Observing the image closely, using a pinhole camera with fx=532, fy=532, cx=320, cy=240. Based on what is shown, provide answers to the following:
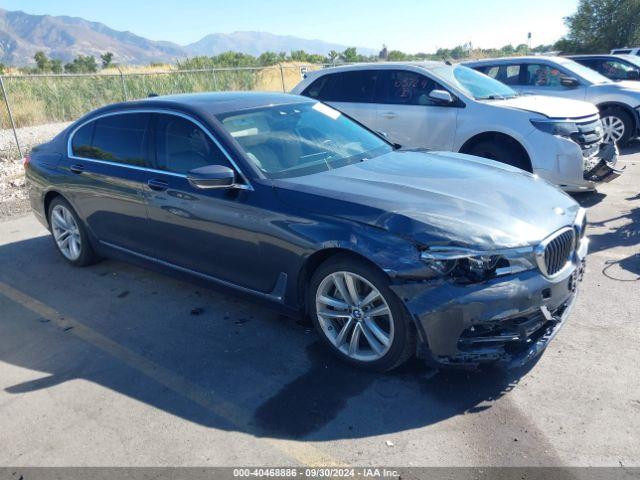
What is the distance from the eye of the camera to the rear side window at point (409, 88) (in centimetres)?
748

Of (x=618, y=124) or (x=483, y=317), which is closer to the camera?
(x=483, y=317)

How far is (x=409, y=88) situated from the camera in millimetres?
7668

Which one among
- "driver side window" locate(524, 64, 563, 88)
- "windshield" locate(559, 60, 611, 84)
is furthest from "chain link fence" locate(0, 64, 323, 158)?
"windshield" locate(559, 60, 611, 84)

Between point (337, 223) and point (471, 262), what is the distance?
0.86m

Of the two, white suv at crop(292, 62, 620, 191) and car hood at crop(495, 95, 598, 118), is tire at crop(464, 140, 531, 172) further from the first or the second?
car hood at crop(495, 95, 598, 118)

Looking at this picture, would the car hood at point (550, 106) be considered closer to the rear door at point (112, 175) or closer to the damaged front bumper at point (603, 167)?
the damaged front bumper at point (603, 167)

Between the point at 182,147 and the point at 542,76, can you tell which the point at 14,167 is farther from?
the point at 542,76

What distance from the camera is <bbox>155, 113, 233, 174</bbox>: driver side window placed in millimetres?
4105

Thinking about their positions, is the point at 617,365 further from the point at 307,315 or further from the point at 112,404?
the point at 112,404

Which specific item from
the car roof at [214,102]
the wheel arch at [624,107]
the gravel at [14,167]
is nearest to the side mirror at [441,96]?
the car roof at [214,102]

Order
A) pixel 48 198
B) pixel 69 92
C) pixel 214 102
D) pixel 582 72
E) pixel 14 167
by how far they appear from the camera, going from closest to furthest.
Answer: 1. pixel 214 102
2. pixel 48 198
3. pixel 582 72
4. pixel 14 167
5. pixel 69 92

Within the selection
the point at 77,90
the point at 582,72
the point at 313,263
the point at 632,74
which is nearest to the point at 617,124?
the point at 582,72

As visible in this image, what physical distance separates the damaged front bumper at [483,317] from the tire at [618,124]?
8.52 metres

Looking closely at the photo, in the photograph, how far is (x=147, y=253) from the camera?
4.75 m
